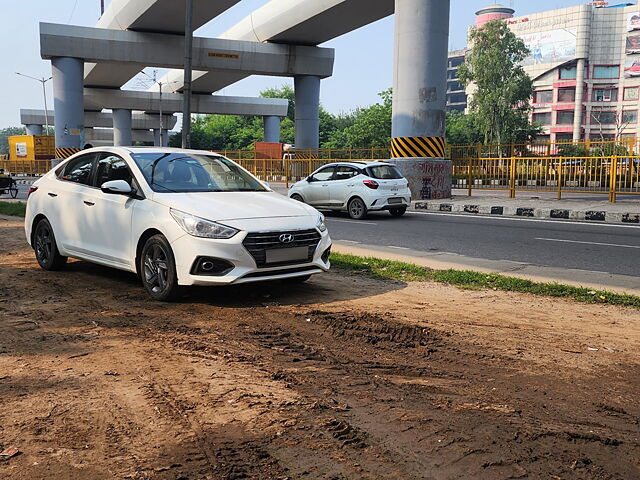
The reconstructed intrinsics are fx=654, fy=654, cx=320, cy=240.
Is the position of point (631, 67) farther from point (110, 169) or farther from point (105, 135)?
point (110, 169)

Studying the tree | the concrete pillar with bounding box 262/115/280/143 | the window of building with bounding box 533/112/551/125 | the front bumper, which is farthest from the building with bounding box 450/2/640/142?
the front bumper

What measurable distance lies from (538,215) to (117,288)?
13.3 meters

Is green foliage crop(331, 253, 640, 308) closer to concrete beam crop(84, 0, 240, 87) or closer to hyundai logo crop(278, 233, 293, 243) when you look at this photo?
hyundai logo crop(278, 233, 293, 243)

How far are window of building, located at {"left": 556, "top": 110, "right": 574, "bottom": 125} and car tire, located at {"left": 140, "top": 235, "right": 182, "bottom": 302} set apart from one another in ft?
316

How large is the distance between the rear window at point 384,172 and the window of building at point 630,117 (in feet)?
272

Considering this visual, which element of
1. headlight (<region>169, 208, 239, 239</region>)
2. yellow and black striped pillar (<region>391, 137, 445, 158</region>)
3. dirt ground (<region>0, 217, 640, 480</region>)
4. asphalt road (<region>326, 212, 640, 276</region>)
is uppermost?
yellow and black striped pillar (<region>391, 137, 445, 158</region>)

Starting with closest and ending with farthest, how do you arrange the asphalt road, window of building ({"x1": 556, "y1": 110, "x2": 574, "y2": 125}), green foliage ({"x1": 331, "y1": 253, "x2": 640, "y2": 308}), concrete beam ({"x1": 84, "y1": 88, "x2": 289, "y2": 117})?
green foliage ({"x1": 331, "y1": 253, "x2": 640, "y2": 308}) → the asphalt road → concrete beam ({"x1": 84, "y1": 88, "x2": 289, "y2": 117}) → window of building ({"x1": 556, "y1": 110, "x2": 574, "y2": 125})

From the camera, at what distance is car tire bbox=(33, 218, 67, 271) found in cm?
802

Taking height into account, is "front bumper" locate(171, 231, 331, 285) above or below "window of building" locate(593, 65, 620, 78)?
below

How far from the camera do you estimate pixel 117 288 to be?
716 centimetres

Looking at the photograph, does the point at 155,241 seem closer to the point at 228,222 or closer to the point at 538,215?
the point at 228,222

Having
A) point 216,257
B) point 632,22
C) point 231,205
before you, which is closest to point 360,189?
point 231,205

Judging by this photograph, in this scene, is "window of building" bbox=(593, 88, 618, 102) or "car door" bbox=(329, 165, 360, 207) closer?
"car door" bbox=(329, 165, 360, 207)

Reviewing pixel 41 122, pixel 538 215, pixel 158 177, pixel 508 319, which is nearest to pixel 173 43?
pixel 538 215
